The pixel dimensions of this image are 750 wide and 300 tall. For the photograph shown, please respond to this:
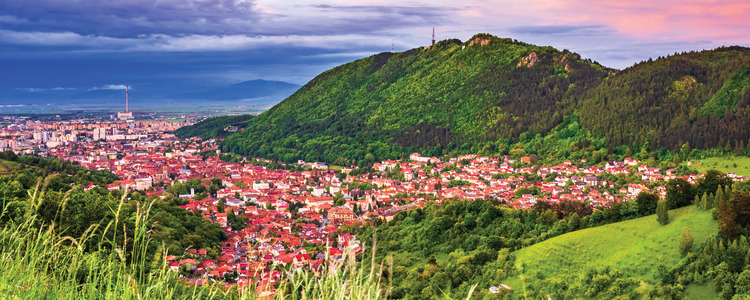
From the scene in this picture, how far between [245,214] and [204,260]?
11.7m

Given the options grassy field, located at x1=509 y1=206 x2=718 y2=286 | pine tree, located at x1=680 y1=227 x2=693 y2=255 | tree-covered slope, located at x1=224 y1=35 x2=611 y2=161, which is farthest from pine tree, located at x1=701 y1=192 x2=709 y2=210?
tree-covered slope, located at x1=224 y1=35 x2=611 y2=161

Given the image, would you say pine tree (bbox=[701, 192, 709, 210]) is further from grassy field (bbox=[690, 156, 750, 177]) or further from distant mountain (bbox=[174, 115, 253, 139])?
distant mountain (bbox=[174, 115, 253, 139])

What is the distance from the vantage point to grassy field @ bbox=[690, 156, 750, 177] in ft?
105

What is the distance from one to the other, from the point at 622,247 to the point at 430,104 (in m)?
50.5

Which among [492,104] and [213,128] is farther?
[213,128]

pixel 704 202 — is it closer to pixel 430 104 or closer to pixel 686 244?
pixel 686 244

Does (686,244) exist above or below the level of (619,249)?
above

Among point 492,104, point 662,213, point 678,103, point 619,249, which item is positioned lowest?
point 619,249

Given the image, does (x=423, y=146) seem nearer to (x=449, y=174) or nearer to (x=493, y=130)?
(x=493, y=130)

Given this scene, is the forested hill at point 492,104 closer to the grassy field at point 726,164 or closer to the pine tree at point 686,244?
the grassy field at point 726,164

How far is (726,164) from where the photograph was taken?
33375 millimetres

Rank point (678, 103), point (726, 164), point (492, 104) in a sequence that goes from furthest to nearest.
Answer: point (492, 104)
point (678, 103)
point (726, 164)

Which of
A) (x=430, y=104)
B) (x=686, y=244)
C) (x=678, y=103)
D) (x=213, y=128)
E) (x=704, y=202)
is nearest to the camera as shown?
(x=686, y=244)

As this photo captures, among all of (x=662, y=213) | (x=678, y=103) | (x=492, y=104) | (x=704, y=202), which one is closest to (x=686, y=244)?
(x=662, y=213)
